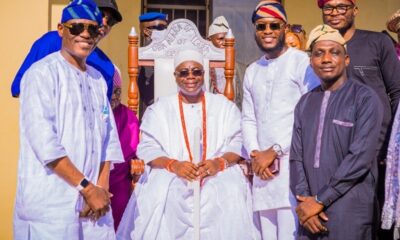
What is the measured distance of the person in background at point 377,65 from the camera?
3.50m

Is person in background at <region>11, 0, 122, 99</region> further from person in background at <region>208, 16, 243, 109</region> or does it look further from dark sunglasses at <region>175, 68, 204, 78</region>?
person in background at <region>208, 16, 243, 109</region>

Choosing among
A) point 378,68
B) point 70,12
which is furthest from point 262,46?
point 70,12

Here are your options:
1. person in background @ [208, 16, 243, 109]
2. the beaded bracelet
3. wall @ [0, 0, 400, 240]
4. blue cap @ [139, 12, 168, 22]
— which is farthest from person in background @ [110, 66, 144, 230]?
blue cap @ [139, 12, 168, 22]

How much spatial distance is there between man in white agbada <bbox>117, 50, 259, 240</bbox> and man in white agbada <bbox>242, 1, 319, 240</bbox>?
201 mm

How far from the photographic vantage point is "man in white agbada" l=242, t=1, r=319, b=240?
3.54 metres

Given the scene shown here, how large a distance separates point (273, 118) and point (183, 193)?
0.81 metres

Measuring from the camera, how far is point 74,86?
2.88 meters

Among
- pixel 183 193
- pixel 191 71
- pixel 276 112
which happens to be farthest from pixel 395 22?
pixel 183 193

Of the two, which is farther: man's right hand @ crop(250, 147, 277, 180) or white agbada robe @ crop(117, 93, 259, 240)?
white agbada robe @ crop(117, 93, 259, 240)

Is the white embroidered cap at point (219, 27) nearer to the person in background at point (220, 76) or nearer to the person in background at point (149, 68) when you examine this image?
the person in background at point (220, 76)

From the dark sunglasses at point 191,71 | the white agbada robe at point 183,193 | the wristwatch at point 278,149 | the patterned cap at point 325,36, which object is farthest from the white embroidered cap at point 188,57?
the patterned cap at point 325,36

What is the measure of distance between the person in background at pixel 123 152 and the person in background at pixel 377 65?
1.77m

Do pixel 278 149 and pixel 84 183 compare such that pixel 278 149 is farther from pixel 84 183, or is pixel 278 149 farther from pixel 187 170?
pixel 84 183

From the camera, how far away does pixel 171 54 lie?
4992mm
